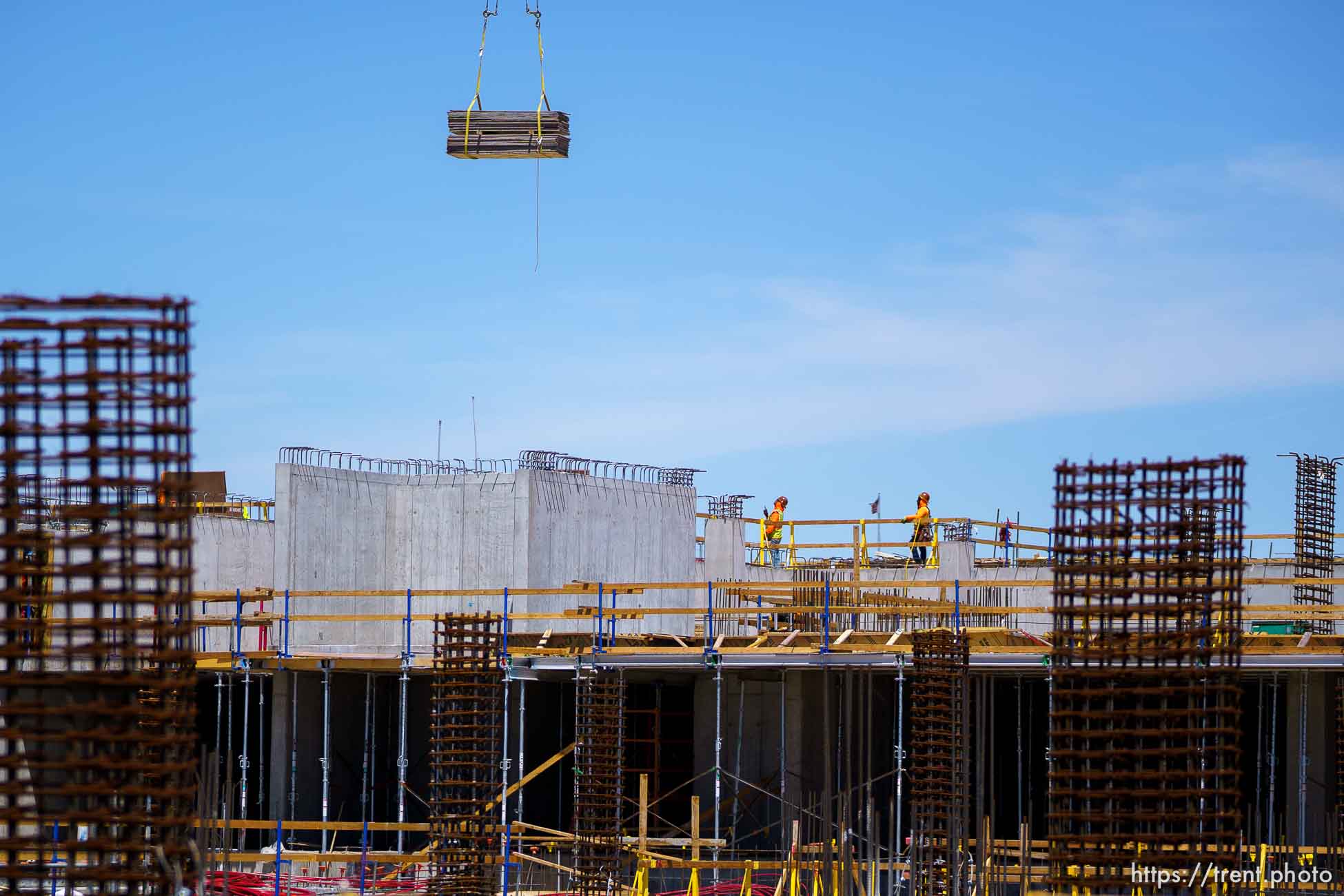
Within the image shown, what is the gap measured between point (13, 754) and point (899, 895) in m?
13.7

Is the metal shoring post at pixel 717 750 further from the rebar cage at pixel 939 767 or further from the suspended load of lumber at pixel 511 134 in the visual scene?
the suspended load of lumber at pixel 511 134

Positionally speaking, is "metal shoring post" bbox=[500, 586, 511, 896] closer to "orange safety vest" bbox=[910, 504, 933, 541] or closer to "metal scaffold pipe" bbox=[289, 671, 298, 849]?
"metal scaffold pipe" bbox=[289, 671, 298, 849]

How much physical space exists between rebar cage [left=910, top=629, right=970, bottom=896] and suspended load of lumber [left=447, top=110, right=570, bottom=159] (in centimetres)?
735

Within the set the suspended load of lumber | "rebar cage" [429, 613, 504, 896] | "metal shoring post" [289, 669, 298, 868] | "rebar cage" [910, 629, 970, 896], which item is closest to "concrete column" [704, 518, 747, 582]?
"metal shoring post" [289, 669, 298, 868]

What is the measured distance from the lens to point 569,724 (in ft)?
113

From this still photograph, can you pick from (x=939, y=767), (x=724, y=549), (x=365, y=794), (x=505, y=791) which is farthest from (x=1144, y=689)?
(x=724, y=549)

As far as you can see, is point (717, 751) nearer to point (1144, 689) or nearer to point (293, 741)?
point (293, 741)

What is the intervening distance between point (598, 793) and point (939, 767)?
5.21 meters

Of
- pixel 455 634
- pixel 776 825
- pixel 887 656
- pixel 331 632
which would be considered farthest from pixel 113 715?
pixel 331 632

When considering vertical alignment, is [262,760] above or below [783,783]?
below

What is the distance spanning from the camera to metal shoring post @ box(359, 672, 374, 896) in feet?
75.9

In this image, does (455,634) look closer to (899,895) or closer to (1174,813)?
(899,895)

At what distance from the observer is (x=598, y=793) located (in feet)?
75.7

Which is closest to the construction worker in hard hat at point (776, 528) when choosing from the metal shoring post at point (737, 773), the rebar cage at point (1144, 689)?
the metal shoring post at point (737, 773)
